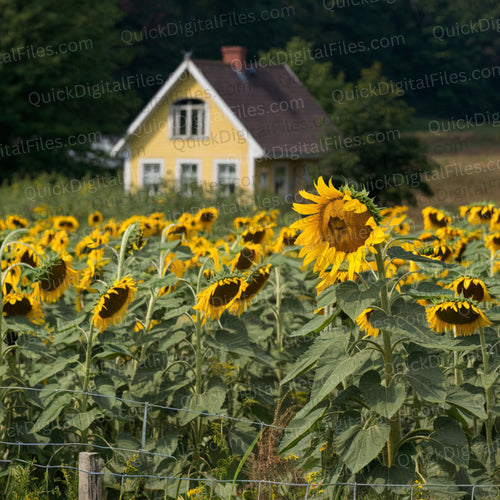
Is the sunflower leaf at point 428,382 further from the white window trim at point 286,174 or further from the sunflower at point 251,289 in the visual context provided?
the white window trim at point 286,174

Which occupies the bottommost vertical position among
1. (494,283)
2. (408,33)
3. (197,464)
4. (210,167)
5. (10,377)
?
(197,464)

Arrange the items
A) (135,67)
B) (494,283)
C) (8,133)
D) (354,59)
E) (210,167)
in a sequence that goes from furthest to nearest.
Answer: (354,59) < (135,67) < (8,133) < (210,167) < (494,283)

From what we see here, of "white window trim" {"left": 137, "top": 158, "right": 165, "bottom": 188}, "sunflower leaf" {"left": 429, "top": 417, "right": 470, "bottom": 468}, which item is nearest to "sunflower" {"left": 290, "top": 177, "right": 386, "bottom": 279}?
"sunflower leaf" {"left": 429, "top": 417, "right": 470, "bottom": 468}

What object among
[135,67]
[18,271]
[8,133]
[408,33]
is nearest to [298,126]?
[8,133]

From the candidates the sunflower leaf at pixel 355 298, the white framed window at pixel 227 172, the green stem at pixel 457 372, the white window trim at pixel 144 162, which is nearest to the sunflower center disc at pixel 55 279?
the sunflower leaf at pixel 355 298

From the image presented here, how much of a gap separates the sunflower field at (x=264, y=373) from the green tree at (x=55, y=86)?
24.8 metres

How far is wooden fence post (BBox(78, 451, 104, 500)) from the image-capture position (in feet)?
12.3

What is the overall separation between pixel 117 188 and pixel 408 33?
38.4 m

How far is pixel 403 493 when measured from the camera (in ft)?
12.4

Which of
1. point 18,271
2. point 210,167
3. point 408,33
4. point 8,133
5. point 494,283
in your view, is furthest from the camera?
point 408,33

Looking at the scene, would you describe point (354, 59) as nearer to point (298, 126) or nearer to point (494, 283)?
point (298, 126)

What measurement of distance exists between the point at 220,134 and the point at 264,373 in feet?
70.2

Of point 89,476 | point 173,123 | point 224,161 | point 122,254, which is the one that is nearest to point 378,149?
point 224,161

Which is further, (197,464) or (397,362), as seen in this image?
(197,464)
